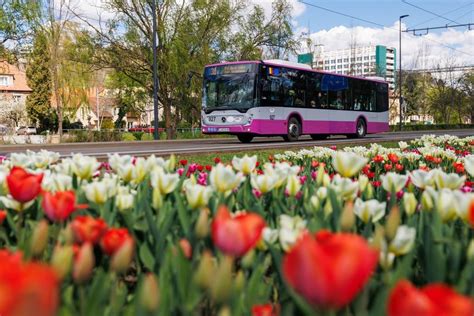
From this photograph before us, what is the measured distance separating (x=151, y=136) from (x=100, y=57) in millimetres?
5370

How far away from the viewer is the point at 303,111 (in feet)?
64.3

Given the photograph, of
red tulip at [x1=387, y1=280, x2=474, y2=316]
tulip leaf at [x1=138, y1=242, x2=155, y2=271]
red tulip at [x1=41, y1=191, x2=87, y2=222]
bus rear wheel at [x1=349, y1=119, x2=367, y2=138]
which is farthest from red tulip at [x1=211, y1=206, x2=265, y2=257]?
bus rear wheel at [x1=349, y1=119, x2=367, y2=138]

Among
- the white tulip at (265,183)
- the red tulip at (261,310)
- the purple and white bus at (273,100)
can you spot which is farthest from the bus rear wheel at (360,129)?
the red tulip at (261,310)

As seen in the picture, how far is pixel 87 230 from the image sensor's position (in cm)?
130

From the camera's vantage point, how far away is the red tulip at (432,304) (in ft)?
2.21

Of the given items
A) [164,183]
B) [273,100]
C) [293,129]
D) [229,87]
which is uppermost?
[229,87]

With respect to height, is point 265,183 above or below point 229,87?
below

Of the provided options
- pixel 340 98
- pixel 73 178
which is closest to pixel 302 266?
pixel 73 178

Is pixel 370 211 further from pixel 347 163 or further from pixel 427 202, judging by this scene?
pixel 347 163

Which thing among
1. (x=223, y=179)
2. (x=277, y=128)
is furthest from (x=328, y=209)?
(x=277, y=128)

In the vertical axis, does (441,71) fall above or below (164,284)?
above

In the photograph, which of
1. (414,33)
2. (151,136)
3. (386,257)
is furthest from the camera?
(414,33)

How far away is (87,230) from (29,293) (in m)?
0.70

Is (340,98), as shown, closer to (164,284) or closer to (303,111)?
(303,111)
